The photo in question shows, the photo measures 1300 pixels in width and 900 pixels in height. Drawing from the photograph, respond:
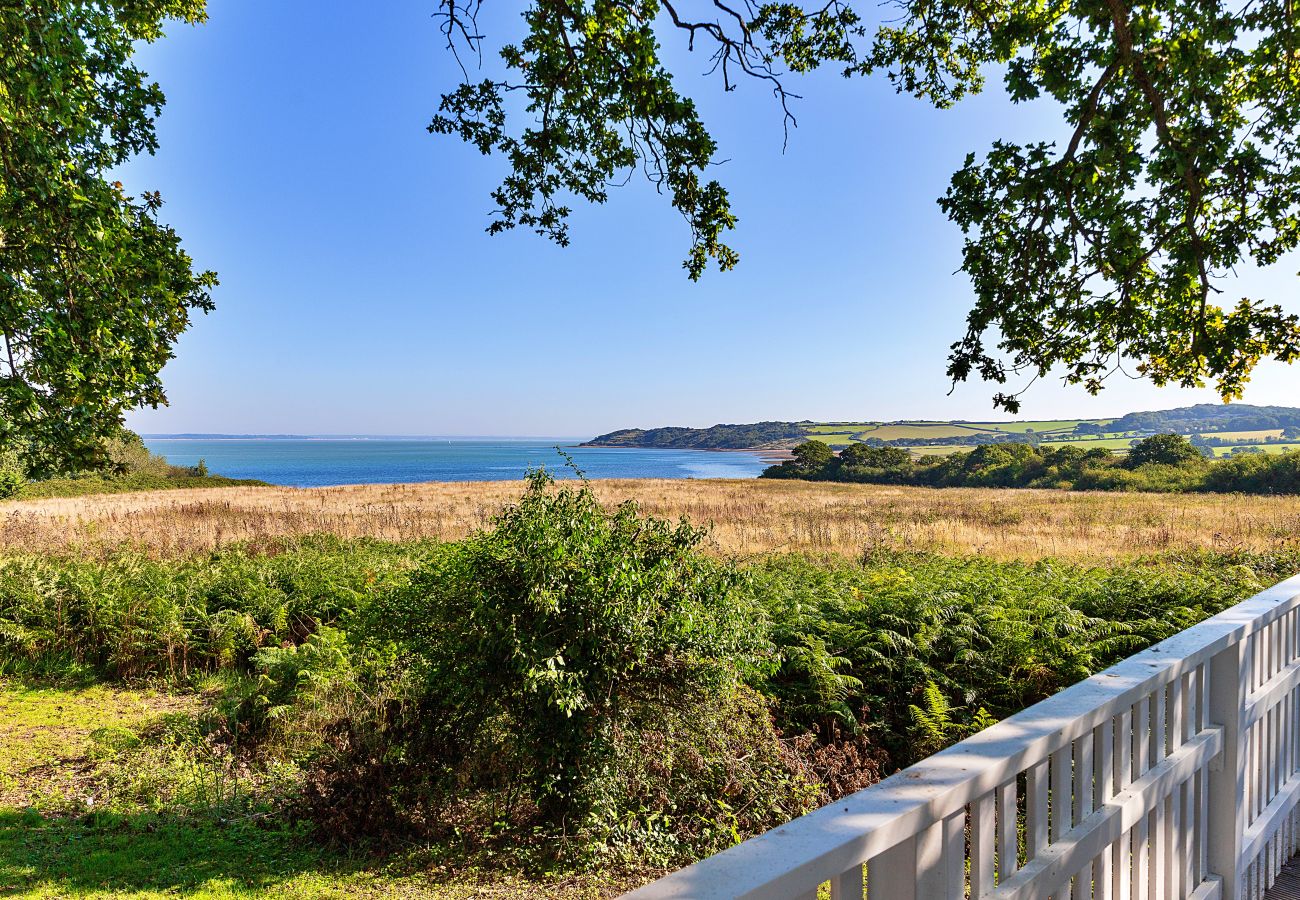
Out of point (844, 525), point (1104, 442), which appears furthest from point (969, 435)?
point (844, 525)

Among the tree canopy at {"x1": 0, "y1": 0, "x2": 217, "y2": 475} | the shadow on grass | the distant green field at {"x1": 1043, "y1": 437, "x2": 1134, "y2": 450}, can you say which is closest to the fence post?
the shadow on grass

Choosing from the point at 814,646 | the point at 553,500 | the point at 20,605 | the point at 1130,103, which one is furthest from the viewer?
the point at 20,605

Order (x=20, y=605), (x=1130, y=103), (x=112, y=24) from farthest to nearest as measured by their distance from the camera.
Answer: (x=20, y=605) → (x=112, y=24) → (x=1130, y=103)

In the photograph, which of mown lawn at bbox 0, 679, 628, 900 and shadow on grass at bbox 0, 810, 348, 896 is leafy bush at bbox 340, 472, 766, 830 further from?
shadow on grass at bbox 0, 810, 348, 896

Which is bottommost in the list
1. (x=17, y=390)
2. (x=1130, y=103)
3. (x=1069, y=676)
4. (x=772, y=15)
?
(x=1069, y=676)

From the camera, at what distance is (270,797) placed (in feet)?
17.3

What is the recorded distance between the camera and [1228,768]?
2635mm

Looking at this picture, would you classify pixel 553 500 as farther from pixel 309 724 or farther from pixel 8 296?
pixel 8 296

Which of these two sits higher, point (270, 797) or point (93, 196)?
point (93, 196)

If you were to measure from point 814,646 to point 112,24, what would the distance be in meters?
10.5

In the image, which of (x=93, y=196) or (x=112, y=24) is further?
(x=112, y=24)

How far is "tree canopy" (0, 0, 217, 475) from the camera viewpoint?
581 cm

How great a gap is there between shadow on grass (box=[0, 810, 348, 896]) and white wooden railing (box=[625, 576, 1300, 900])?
3.96 metres

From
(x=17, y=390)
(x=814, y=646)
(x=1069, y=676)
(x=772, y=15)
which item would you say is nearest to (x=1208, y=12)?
(x=772, y=15)
